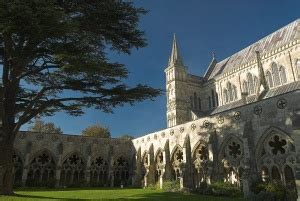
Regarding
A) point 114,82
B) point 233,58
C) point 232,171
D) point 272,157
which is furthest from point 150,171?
point 233,58

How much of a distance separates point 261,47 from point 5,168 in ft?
96.9

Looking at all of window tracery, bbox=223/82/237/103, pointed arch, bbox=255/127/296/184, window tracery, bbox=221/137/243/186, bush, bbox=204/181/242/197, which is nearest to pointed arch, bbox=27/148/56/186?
bush, bbox=204/181/242/197

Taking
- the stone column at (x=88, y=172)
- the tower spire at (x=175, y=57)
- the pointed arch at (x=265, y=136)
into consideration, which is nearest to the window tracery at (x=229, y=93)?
the tower spire at (x=175, y=57)

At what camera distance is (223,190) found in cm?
1733

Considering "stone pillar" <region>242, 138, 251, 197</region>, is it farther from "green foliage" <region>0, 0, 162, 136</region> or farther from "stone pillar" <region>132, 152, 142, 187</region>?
"stone pillar" <region>132, 152, 142, 187</region>

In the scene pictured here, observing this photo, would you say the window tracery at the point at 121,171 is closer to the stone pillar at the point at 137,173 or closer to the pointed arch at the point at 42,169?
the stone pillar at the point at 137,173

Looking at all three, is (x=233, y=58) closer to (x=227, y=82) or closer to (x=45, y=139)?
(x=227, y=82)

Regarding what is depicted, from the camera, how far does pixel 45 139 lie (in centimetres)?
2802

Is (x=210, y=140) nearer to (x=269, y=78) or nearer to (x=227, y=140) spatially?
(x=227, y=140)

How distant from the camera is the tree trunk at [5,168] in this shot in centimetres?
1273

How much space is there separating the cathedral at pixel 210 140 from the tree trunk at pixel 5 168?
1191 centimetres

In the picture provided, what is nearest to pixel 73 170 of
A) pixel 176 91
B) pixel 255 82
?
pixel 176 91

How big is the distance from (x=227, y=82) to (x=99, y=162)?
704 inches

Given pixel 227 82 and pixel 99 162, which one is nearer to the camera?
pixel 99 162
